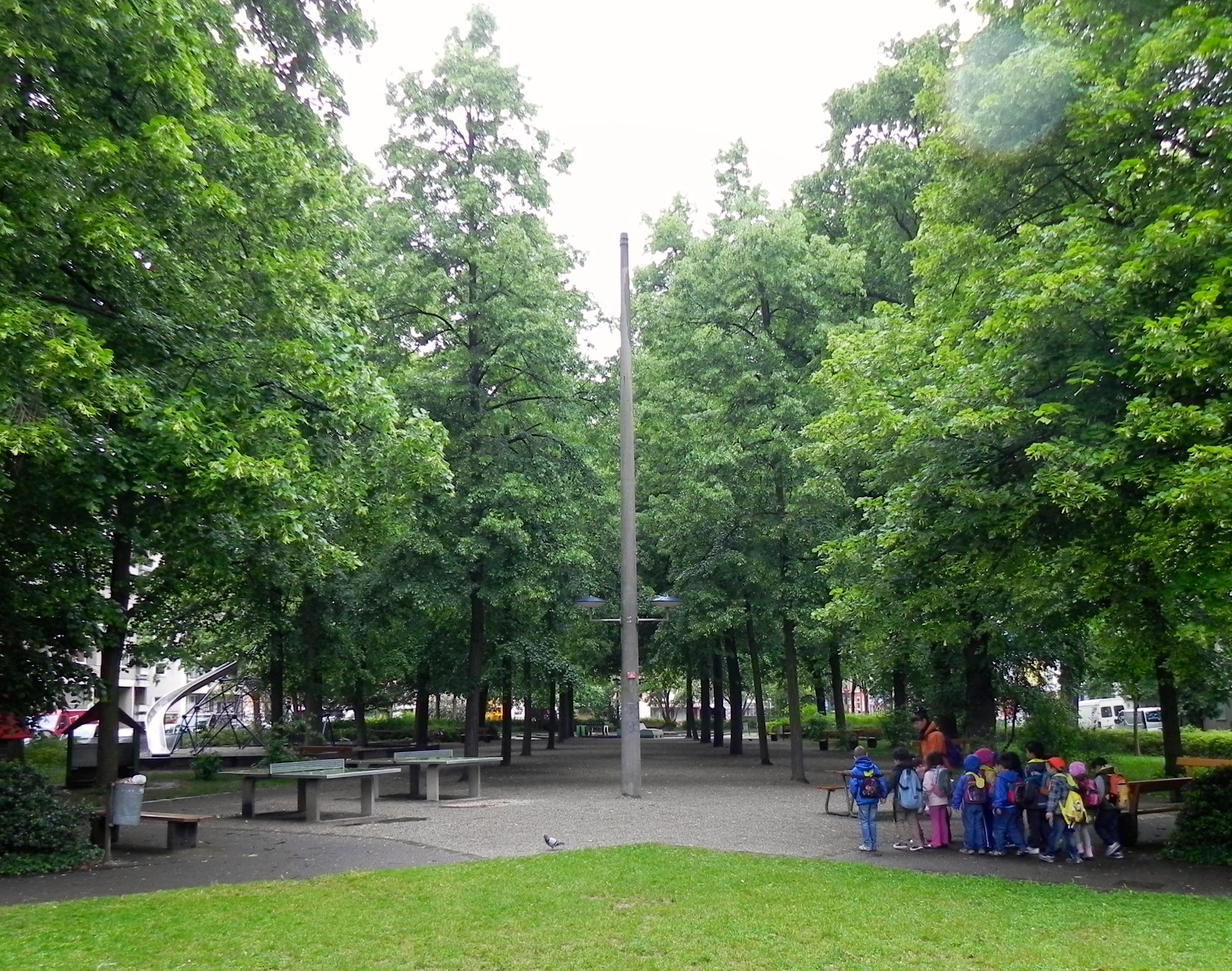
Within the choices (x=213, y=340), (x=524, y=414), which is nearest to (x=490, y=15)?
(x=524, y=414)

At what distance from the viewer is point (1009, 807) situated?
12.1 metres

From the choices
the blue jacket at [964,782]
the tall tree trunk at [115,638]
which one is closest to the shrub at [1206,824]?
the blue jacket at [964,782]

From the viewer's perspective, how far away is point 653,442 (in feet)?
87.4

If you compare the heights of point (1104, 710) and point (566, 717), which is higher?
point (566, 717)

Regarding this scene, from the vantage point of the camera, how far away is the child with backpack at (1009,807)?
1196 cm

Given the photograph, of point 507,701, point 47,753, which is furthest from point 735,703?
point 47,753

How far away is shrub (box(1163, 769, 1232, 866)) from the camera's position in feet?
37.6

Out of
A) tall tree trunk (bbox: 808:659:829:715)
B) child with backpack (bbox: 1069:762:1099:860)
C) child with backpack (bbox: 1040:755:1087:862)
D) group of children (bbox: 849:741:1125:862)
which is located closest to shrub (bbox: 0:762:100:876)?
group of children (bbox: 849:741:1125:862)

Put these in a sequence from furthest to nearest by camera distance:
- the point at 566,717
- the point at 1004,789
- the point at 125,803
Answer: the point at 566,717, the point at 1004,789, the point at 125,803

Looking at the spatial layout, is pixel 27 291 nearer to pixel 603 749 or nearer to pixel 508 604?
pixel 508 604

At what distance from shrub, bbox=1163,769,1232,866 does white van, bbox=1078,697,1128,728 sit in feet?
142

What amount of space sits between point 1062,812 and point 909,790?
1.67 metres

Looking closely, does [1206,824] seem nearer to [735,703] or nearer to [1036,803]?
[1036,803]

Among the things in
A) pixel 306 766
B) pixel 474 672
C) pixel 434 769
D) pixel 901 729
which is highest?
pixel 474 672
